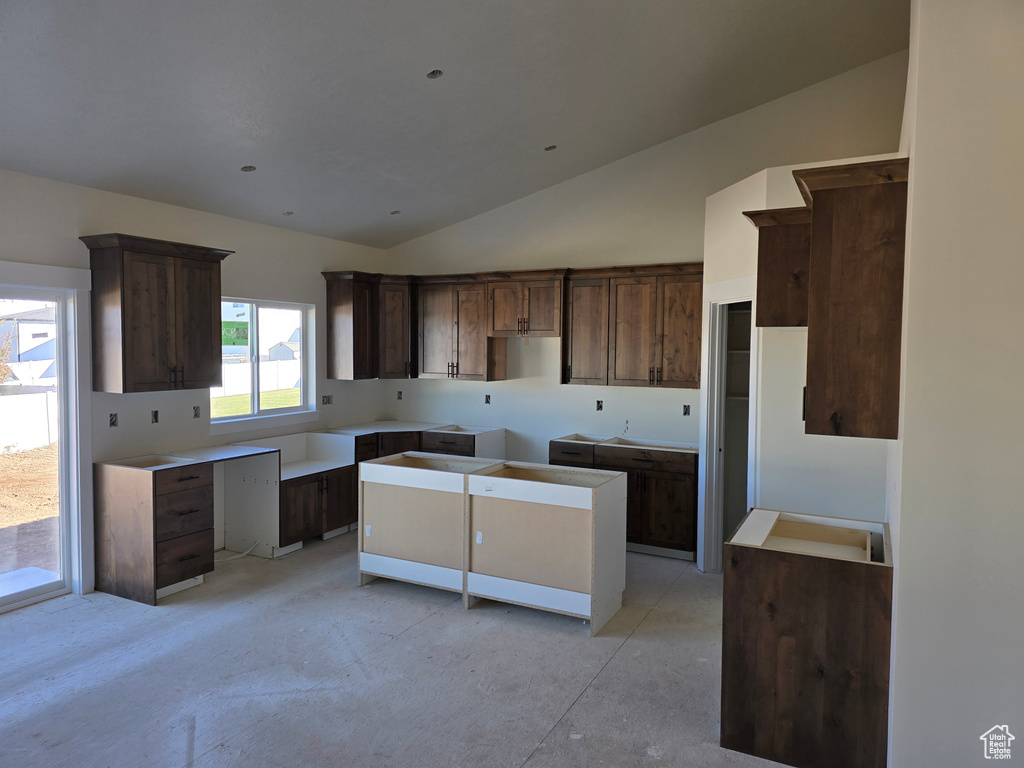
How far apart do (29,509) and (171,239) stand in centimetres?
211

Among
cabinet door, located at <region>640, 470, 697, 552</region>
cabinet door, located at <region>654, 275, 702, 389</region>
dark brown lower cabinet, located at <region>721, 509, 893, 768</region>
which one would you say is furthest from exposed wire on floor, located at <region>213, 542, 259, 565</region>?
dark brown lower cabinet, located at <region>721, 509, 893, 768</region>

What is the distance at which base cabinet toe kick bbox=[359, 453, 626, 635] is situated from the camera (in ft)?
12.3

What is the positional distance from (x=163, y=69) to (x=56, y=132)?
922 millimetres

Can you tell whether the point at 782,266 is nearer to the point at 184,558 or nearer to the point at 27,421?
the point at 184,558

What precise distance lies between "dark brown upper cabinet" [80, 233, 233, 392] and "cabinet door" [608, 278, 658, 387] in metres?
3.27

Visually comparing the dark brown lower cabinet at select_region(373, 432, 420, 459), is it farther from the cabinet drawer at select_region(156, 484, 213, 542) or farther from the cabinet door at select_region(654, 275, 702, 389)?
the cabinet door at select_region(654, 275, 702, 389)

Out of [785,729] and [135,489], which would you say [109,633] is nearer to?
[135,489]

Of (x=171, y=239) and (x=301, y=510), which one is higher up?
(x=171, y=239)

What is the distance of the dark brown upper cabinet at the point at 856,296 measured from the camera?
233 cm

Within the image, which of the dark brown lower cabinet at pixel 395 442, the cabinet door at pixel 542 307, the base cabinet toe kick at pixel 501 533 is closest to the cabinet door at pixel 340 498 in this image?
the dark brown lower cabinet at pixel 395 442

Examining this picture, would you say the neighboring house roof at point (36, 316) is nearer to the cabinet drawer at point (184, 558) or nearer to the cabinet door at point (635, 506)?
the cabinet drawer at point (184, 558)

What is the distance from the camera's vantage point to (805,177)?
7.91 ft

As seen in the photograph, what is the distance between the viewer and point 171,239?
4.78 metres

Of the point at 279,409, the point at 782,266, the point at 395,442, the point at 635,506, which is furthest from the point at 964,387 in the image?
the point at 279,409
